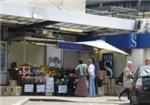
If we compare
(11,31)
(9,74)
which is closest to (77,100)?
(9,74)

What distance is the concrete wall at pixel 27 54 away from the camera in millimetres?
26234

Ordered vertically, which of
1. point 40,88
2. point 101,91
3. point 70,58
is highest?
point 70,58

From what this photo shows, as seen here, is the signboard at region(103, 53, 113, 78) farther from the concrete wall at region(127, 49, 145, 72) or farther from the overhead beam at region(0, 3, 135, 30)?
the overhead beam at region(0, 3, 135, 30)

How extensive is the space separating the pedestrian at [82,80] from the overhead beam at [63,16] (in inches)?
92.8

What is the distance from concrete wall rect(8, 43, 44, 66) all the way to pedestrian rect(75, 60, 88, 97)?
3.96m

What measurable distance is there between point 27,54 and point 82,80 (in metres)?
4.51

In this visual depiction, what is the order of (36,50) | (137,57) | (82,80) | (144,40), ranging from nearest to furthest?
(82,80), (144,40), (137,57), (36,50)

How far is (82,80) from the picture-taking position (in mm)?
23812

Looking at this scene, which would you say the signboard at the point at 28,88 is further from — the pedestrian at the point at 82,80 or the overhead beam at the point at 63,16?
the overhead beam at the point at 63,16

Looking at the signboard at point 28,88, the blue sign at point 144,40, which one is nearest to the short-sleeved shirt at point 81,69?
the signboard at point 28,88

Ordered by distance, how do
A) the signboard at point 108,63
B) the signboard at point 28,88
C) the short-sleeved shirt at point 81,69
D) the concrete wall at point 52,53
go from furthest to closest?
the signboard at point 108,63 → the concrete wall at point 52,53 → the short-sleeved shirt at point 81,69 → the signboard at point 28,88

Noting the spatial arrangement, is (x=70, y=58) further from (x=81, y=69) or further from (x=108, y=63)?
(x=81, y=69)

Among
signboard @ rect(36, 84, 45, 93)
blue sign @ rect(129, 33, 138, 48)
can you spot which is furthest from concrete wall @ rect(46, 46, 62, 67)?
blue sign @ rect(129, 33, 138, 48)

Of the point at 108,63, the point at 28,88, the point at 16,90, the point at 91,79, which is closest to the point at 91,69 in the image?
the point at 91,79
